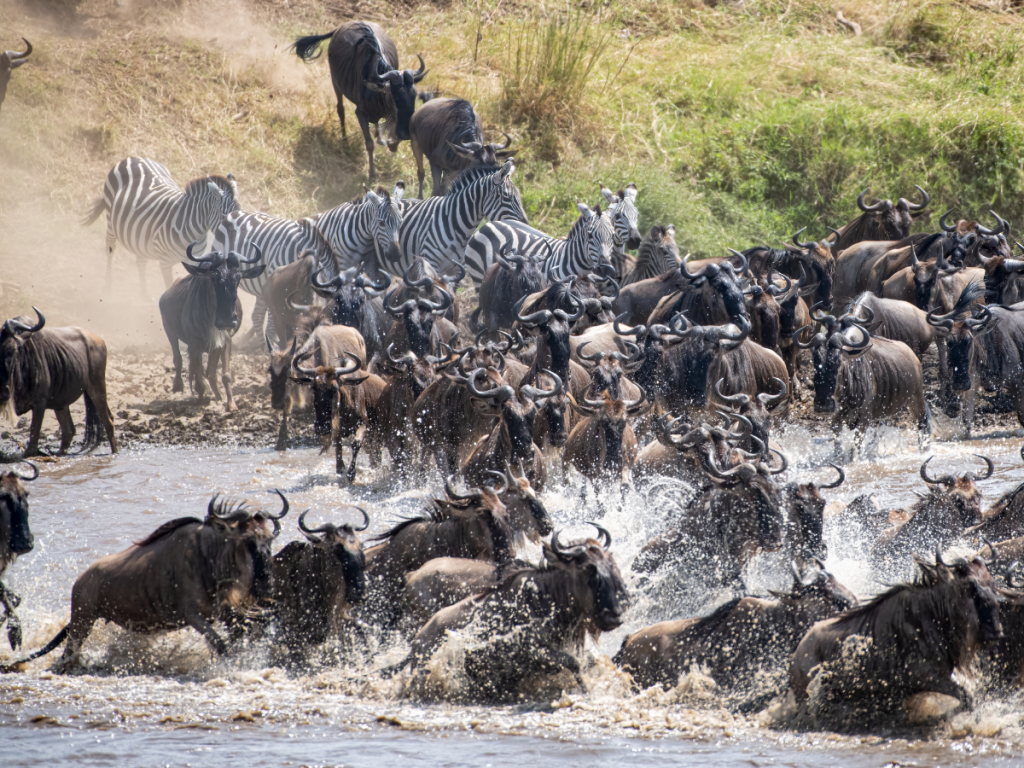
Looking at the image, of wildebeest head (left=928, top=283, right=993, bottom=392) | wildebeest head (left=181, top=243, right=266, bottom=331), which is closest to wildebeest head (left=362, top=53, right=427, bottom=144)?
wildebeest head (left=181, top=243, right=266, bottom=331)

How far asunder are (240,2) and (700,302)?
44.6 feet

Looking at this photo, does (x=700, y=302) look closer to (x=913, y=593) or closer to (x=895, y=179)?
(x=913, y=593)

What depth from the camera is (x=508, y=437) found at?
8.39m

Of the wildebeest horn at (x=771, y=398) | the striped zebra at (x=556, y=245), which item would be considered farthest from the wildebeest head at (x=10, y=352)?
the wildebeest horn at (x=771, y=398)

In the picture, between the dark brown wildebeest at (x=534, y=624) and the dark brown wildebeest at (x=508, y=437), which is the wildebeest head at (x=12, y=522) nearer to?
the dark brown wildebeest at (x=534, y=624)

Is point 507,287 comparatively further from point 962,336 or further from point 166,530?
point 166,530

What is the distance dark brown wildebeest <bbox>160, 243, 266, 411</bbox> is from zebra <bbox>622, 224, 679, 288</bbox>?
425 cm

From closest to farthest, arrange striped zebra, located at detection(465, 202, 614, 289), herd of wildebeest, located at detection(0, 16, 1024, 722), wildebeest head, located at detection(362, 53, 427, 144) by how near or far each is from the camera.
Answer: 1. herd of wildebeest, located at detection(0, 16, 1024, 722)
2. striped zebra, located at detection(465, 202, 614, 289)
3. wildebeest head, located at detection(362, 53, 427, 144)

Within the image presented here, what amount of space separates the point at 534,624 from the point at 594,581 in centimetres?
37

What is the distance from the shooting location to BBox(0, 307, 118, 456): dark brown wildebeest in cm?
1025

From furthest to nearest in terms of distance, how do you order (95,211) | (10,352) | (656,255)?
(95,211)
(656,255)
(10,352)

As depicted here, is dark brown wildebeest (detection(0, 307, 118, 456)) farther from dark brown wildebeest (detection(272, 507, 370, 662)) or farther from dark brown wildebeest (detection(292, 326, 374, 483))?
dark brown wildebeest (detection(272, 507, 370, 662))

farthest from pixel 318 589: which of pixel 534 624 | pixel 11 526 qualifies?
pixel 11 526

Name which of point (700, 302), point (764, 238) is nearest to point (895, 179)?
point (764, 238)
